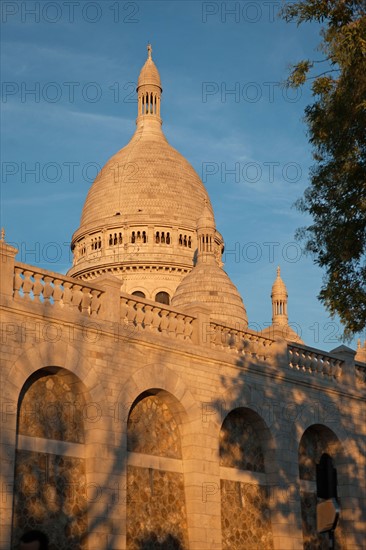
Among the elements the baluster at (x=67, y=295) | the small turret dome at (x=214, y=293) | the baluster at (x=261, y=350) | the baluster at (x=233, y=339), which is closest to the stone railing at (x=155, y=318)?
the baluster at (x=233, y=339)

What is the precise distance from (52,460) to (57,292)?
393cm

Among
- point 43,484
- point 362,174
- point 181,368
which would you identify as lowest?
point 43,484

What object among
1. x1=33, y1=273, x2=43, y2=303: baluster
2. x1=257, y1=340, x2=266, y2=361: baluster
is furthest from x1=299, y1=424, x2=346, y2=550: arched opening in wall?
x1=33, y1=273, x2=43, y2=303: baluster

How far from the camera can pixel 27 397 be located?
20922mm

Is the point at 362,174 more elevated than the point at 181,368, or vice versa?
the point at 362,174

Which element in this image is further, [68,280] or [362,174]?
[68,280]

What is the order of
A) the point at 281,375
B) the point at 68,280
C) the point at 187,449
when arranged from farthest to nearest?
the point at 281,375 → the point at 187,449 → the point at 68,280

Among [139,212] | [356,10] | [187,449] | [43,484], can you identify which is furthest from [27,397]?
[139,212]

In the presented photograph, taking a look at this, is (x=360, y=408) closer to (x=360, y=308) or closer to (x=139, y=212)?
(x=360, y=308)

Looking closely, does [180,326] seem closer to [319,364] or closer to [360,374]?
[319,364]

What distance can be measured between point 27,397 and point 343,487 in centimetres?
1200

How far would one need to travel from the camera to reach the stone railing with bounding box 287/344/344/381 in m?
28.1

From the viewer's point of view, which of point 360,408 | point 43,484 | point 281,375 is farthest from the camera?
point 360,408

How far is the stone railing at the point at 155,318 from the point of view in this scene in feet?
77.7
